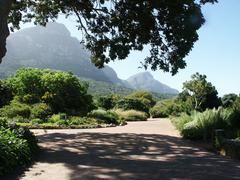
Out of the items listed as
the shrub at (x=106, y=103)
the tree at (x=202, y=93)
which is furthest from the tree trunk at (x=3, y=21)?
the shrub at (x=106, y=103)

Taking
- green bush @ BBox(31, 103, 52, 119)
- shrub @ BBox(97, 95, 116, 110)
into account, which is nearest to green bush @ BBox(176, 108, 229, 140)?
green bush @ BBox(31, 103, 52, 119)

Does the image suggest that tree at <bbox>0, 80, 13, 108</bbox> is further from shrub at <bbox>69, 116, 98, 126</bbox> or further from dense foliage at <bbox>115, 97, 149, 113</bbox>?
dense foliage at <bbox>115, 97, 149, 113</bbox>

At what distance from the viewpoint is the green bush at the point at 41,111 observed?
26.8 metres

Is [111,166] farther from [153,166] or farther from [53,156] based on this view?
[53,156]

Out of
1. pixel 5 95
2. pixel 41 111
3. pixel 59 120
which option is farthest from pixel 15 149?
pixel 5 95

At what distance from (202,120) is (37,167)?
7843 mm

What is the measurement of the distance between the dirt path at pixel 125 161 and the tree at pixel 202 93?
23444 mm

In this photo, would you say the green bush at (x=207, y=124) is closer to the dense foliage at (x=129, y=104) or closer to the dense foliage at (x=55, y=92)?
the dense foliage at (x=55, y=92)

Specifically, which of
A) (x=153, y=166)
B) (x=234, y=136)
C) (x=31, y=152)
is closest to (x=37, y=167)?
(x=31, y=152)

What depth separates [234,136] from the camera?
1340cm

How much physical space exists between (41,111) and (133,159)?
16704 millimetres

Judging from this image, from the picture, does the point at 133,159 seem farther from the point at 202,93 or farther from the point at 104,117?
the point at 202,93

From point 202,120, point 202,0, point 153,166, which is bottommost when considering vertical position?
point 153,166

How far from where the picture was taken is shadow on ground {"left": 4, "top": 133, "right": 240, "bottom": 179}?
9.06 meters
